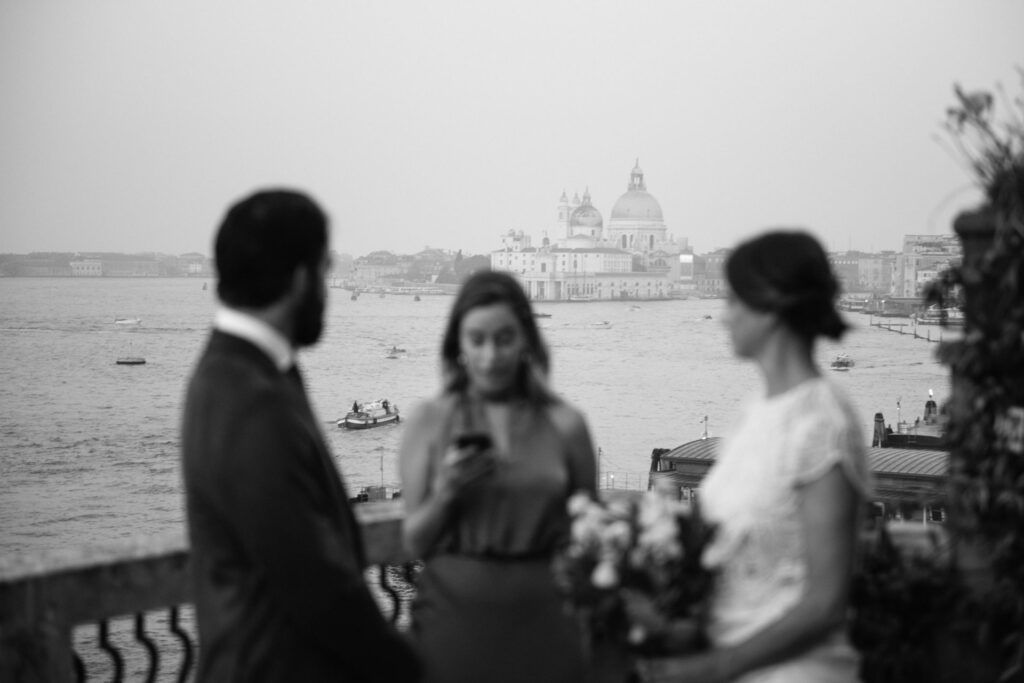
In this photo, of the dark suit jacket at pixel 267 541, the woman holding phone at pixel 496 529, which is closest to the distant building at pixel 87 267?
the woman holding phone at pixel 496 529

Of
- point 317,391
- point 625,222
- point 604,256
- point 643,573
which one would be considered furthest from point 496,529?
point 625,222

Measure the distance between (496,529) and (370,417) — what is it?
52.1 metres

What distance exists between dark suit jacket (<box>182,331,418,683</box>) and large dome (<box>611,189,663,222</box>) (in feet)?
591

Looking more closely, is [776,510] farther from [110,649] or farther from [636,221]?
[636,221]

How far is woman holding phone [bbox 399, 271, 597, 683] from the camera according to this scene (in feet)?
8.20

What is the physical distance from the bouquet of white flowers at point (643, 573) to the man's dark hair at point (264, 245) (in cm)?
57

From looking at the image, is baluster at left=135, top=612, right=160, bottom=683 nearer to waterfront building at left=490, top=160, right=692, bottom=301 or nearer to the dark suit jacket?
the dark suit jacket

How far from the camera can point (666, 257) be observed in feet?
561

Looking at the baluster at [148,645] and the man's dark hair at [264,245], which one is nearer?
the man's dark hair at [264,245]

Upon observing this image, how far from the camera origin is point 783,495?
69.8 inches

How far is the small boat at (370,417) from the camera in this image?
177 ft

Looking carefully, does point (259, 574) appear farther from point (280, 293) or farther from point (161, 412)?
point (161, 412)

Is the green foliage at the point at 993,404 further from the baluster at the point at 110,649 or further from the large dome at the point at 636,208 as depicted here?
the large dome at the point at 636,208

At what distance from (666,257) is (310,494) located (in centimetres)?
17108
